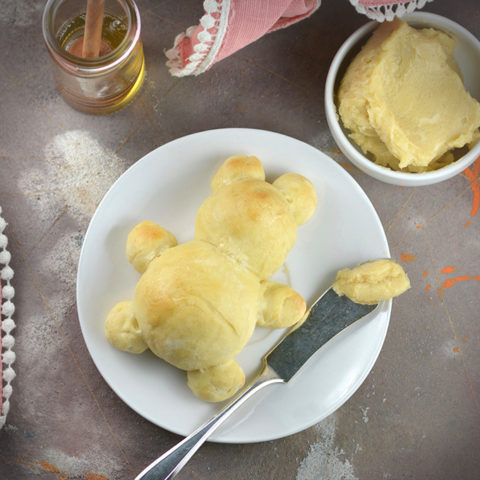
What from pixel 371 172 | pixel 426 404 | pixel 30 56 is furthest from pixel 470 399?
pixel 30 56

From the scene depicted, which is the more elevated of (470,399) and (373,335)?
(373,335)

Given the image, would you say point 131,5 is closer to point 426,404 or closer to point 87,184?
point 87,184

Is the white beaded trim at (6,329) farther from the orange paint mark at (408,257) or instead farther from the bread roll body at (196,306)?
the orange paint mark at (408,257)

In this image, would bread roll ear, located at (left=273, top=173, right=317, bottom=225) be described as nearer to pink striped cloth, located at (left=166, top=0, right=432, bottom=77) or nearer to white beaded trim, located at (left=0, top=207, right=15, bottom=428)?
pink striped cloth, located at (left=166, top=0, right=432, bottom=77)

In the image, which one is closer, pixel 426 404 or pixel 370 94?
pixel 370 94

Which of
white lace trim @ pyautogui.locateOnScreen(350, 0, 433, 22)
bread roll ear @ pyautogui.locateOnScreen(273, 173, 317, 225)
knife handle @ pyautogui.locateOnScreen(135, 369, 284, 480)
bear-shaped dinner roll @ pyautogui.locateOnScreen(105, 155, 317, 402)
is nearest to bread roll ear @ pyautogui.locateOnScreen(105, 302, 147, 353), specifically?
bear-shaped dinner roll @ pyautogui.locateOnScreen(105, 155, 317, 402)

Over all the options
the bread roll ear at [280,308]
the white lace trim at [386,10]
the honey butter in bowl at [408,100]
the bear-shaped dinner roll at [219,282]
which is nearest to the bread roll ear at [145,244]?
the bear-shaped dinner roll at [219,282]

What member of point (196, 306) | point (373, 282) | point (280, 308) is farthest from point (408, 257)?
point (196, 306)
